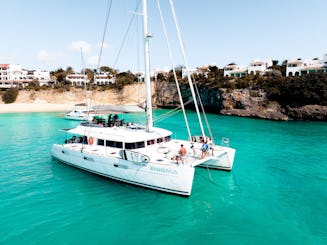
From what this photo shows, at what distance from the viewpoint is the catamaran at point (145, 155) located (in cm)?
1184

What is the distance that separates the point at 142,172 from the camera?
40.7 ft

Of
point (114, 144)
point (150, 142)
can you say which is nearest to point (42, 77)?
point (114, 144)

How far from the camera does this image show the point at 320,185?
13656mm

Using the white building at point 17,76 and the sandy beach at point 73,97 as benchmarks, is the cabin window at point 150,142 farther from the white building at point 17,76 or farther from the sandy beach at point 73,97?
the white building at point 17,76

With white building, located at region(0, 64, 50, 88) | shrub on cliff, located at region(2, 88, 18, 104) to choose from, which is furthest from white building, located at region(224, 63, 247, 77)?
white building, located at region(0, 64, 50, 88)

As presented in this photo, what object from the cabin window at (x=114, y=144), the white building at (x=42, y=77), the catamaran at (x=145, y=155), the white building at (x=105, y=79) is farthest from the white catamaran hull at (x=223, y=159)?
the white building at (x=42, y=77)

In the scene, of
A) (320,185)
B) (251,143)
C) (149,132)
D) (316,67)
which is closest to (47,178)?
(149,132)

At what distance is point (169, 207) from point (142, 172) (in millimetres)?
2409

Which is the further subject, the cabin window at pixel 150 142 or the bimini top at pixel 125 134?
the cabin window at pixel 150 142

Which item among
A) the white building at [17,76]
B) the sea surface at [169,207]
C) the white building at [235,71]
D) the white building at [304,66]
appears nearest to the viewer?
the sea surface at [169,207]

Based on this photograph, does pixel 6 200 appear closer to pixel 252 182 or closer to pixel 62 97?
pixel 252 182

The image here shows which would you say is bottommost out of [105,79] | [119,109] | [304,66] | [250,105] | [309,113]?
[309,113]

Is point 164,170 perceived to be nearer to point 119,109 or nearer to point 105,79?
point 119,109

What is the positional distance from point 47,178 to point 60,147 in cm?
274
